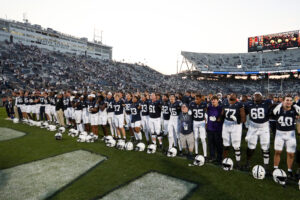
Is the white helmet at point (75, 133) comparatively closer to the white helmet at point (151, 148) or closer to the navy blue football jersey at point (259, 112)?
the white helmet at point (151, 148)

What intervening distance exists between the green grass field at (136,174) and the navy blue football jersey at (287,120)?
4.54ft

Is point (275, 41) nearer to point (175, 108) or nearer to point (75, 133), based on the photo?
point (175, 108)

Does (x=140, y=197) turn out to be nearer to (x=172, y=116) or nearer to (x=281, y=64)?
(x=172, y=116)

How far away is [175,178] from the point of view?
17.0 ft

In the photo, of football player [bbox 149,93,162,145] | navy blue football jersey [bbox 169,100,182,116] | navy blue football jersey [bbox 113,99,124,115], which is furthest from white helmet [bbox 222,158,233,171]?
navy blue football jersey [bbox 113,99,124,115]

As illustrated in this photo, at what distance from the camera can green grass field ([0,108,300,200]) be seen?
440 cm

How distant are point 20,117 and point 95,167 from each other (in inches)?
458

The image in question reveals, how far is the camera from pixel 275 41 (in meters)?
46.5

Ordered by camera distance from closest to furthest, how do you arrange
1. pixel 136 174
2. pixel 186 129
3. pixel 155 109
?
pixel 136 174, pixel 186 129, pixel 155 109

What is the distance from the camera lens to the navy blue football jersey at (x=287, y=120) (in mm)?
5034

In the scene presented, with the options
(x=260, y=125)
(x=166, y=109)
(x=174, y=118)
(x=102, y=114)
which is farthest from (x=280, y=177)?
(x=102, y=114)

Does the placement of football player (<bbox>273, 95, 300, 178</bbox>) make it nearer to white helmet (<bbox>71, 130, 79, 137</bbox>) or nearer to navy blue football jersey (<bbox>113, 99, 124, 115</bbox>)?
navy blue football jersey (<bbox>113, 99, 124, 115</bbox>)

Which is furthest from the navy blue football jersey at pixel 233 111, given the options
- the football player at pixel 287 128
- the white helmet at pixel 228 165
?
the white helmet at pixel 228 165

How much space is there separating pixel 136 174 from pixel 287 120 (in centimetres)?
426
